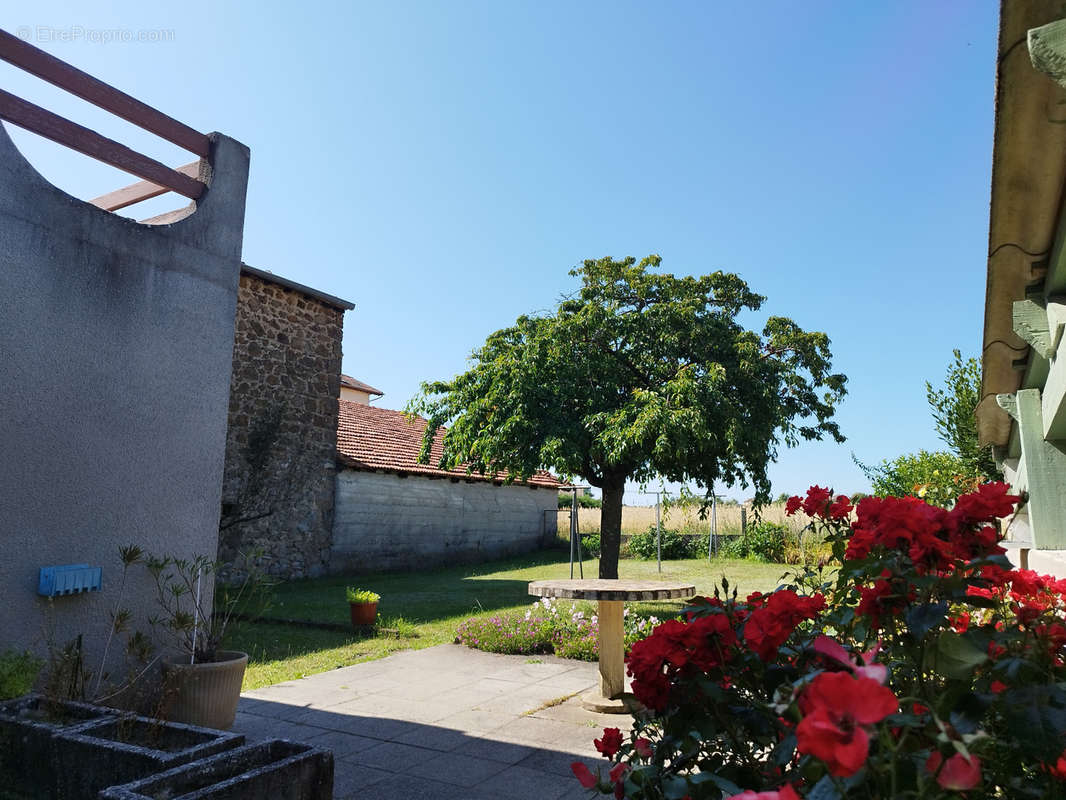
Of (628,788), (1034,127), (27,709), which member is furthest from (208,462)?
(1034,127)

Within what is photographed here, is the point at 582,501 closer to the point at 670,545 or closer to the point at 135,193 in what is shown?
the point at 670,545

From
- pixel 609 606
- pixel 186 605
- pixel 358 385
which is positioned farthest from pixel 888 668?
pixel 358 385

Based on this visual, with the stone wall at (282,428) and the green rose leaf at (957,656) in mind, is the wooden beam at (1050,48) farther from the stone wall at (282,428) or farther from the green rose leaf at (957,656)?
the stone wall at (282,428)

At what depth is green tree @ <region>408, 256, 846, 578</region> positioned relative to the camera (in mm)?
9211

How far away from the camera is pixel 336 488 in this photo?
1402 centimetres

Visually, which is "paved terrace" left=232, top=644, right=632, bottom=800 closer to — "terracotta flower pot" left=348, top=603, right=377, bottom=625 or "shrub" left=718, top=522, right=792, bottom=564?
"terracotta flower pot" left=348, top=603, right=377, bottom=625

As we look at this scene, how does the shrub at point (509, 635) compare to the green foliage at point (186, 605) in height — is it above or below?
below

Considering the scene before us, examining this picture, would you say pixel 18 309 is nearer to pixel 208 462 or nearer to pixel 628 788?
pixel 208 462

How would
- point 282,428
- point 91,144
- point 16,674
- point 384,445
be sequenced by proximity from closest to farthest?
point 16,674
point 91,144
point 282,428
point 384,445

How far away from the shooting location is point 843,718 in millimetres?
710

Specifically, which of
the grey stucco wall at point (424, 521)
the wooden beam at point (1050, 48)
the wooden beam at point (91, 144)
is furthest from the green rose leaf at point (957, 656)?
the grey stucco wall at point (424, 521)

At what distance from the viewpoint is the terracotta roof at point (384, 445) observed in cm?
1491

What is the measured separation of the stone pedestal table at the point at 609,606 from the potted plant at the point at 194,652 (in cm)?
217

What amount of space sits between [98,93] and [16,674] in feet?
11.2
